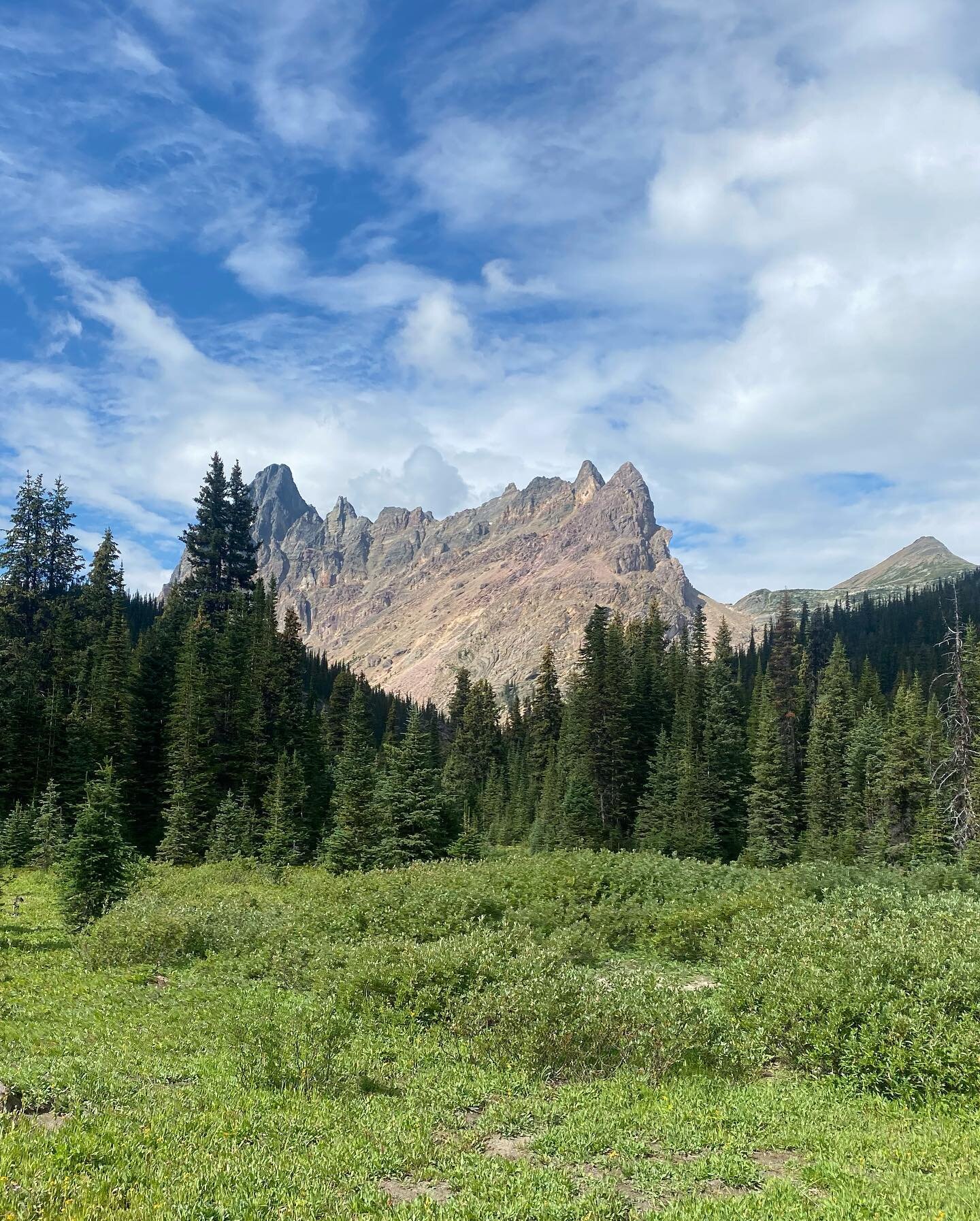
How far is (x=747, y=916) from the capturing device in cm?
1997

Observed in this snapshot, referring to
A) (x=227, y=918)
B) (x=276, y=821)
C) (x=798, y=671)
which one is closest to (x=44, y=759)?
(x=276, y=821)

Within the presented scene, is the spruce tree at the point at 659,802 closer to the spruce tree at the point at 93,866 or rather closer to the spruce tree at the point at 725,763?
the spruce tree at the point at 725,763

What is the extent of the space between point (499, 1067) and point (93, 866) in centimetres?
1985

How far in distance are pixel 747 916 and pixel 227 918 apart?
1601 centimetres

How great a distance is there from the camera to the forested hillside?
4378cm

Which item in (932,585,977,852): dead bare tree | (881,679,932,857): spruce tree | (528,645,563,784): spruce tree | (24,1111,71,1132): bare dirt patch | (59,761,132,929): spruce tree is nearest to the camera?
(24,1111,71,1132): bare dirt patch

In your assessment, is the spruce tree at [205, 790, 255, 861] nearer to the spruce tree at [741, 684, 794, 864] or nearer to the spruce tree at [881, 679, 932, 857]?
the spruce tree at [741, 684, 794, 864]

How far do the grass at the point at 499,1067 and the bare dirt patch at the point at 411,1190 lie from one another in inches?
1.6

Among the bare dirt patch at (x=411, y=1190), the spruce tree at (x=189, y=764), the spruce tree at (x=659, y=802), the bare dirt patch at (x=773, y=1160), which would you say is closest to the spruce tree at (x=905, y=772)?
the spruce tree at (x=659, y=802)

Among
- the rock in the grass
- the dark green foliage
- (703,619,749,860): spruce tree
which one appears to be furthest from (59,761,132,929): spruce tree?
(703,619,749,860): spruce tree

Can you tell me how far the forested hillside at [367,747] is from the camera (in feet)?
144

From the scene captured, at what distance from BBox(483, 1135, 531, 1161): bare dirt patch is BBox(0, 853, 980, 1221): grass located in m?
0.05

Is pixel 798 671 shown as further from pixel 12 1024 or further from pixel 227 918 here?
pixel 12 1024

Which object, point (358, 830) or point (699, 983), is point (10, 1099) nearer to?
point (699, 983)
